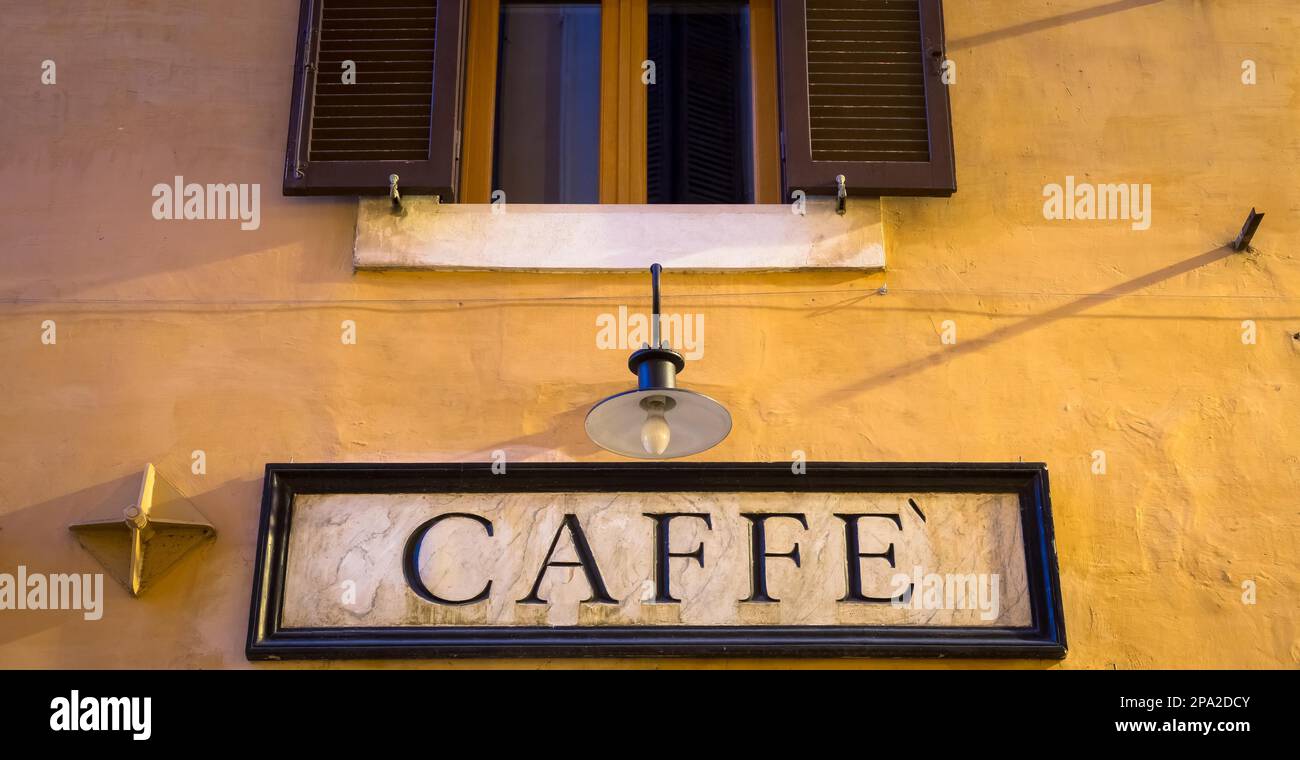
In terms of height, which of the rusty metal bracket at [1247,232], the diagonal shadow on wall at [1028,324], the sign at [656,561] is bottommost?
the sign at [656,561]

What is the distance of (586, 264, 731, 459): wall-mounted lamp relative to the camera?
185 inches

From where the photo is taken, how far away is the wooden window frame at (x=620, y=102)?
6016 millimetres

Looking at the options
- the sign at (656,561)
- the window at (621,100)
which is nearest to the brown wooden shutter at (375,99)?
the window at (621,100)

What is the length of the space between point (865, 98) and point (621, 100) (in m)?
1.01

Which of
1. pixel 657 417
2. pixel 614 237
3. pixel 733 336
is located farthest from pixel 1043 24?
pixel 657 417

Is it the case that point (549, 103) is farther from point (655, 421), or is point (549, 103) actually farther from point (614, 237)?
point (655, 421)

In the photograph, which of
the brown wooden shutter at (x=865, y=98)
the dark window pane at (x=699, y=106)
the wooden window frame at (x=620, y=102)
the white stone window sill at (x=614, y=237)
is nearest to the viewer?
the white stone window sill at (x=614, y=237)

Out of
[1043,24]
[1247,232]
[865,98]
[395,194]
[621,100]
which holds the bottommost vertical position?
[1247,232]

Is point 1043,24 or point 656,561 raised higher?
point 1043,24

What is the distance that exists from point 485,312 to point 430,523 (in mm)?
853

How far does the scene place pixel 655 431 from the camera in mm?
4723

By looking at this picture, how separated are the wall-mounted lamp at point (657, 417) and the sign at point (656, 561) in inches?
16.9

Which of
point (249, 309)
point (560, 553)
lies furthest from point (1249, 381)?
point (249, 309)

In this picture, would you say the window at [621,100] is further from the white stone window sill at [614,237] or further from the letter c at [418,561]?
the letter c at [418,561]
